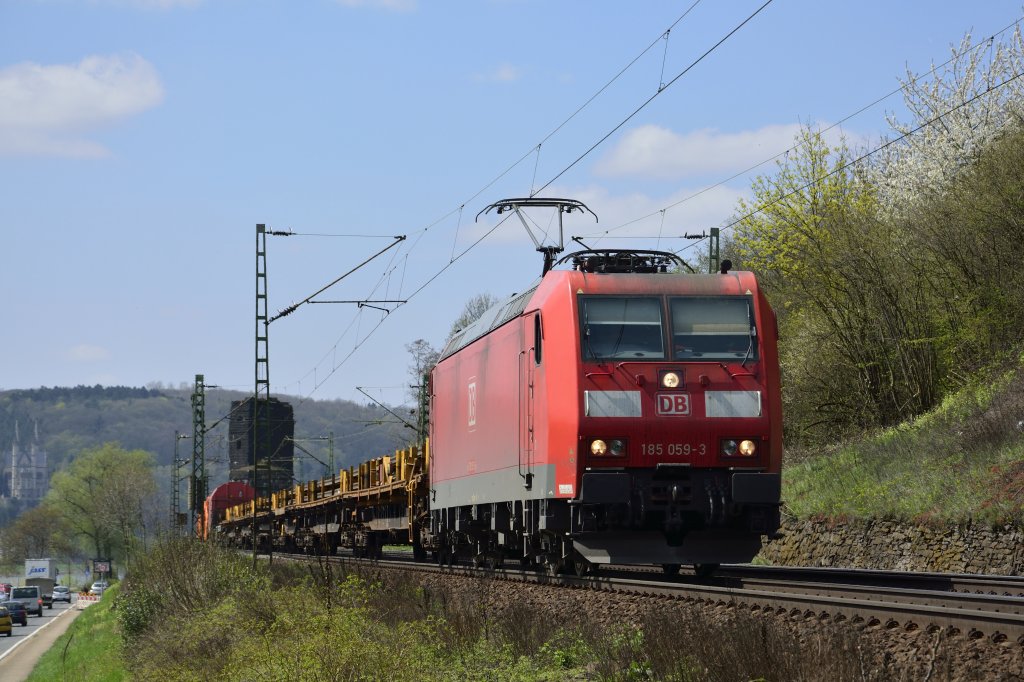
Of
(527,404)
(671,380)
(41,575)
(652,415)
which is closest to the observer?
(652,415)

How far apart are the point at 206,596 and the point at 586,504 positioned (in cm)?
1255

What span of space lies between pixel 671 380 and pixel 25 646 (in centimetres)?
5525

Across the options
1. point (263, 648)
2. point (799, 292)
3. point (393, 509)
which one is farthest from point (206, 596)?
point (799, 292)

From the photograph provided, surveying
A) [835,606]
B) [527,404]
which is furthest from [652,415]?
[835,606]

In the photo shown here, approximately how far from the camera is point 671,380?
15.1 meters

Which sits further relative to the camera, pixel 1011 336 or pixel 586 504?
pixel 1011 336

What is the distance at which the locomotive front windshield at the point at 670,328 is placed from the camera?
1534cm

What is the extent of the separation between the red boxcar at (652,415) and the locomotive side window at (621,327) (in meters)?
0.01

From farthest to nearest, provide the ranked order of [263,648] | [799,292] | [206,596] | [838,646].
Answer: [799,292] < [206,596] < [263,648] < [838,646]

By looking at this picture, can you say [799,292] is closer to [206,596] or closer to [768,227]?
[768,227]

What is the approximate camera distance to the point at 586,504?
14742 millimetres

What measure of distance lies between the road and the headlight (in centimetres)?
3565

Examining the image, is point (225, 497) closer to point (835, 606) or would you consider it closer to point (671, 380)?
point (671, 380)

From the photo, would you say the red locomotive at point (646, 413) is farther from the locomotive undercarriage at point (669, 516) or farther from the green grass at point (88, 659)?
the green grass at point (88, 659)
